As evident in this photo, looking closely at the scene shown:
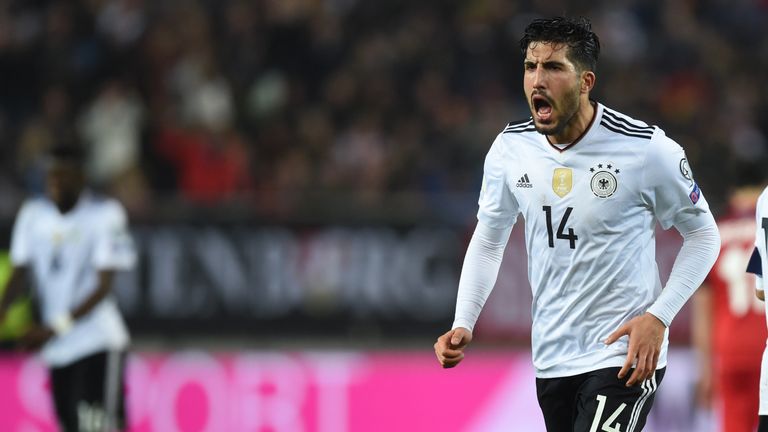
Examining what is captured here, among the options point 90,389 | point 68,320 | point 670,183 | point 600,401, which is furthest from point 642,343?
point 90,389

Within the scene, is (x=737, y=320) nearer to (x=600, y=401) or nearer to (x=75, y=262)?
(x=600, y=401)

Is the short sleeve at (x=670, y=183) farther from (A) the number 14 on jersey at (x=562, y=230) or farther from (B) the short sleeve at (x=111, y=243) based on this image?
(B) the short sleeve at (x=111, y=243)

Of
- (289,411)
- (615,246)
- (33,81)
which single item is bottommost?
(289,411)

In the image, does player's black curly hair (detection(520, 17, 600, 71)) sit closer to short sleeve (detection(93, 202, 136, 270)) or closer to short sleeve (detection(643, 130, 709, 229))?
short sleeve (detection(643, 130, 709, 229))

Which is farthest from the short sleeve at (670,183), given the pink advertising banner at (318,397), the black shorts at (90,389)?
the pink advertising banner at (318,397)

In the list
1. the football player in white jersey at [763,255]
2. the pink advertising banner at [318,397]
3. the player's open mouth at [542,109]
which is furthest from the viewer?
the pink advertising banner at [318,397]

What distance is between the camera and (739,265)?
23.4ft

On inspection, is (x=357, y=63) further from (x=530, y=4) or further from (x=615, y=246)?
(x=615, y=246)

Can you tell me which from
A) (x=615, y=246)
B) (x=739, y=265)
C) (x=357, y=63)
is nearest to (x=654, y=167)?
(x=615, y=246)

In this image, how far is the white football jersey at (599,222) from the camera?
4.86m

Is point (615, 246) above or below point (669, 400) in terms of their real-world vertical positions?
above

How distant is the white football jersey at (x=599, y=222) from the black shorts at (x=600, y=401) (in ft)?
0.15

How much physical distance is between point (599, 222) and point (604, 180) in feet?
0.50

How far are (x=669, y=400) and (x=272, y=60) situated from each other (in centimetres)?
550
